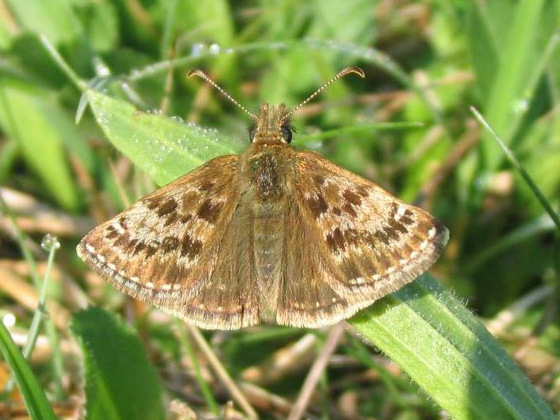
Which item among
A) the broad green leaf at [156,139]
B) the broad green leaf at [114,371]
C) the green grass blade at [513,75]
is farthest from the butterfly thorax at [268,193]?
the green grass blade at [513,75]

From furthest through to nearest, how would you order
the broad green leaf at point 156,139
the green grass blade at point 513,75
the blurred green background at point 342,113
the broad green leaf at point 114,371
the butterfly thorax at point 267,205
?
the blurred green background at point 342,113, the green grass blade at point 513,75, the broad green leaf at point 156,139, the broad green leaf at point 114,371, the butterfly thorax at point 267,205

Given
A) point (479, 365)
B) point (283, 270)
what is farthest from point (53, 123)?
point (479, 365)

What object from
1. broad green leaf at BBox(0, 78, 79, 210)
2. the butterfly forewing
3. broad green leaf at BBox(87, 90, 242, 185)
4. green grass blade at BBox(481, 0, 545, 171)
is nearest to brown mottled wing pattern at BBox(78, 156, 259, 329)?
the butterfly forewing

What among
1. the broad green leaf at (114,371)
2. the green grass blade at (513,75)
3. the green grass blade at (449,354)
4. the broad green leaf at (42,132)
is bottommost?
the green grass blade at (449,354)

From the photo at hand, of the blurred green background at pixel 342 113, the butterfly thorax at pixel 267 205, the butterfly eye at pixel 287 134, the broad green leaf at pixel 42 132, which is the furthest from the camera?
the broad green leaf at pixel 42 132

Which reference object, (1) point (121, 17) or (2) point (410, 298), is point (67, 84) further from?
(2) point (410, 298)

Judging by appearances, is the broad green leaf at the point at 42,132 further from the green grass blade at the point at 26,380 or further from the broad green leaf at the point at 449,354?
the broad green leaf at the point at 449,354

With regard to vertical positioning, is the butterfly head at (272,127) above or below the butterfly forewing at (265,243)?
above

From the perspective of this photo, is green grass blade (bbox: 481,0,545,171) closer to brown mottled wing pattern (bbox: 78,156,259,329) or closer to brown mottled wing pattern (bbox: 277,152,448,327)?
brown mottled wing pattern (bbox: 277,152,448,327)
